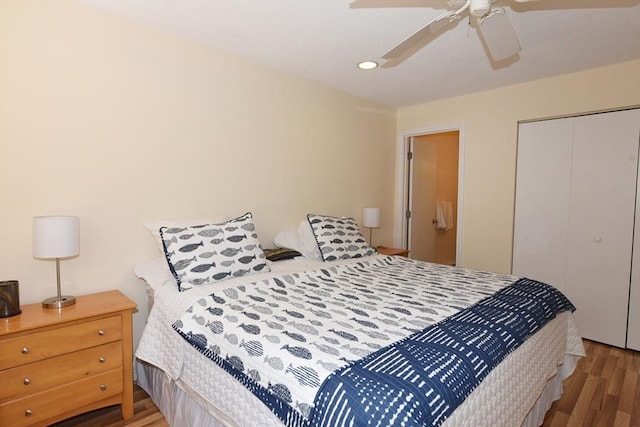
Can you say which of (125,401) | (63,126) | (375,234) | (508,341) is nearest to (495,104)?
(375,234)

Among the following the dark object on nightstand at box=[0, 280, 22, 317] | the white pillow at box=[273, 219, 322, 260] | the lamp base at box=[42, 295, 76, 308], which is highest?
the white pillow at box=[273, 219, 322, 260]

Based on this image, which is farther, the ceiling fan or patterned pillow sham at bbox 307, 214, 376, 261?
patterned pillow sham at bbox 307, 214, 376, 261

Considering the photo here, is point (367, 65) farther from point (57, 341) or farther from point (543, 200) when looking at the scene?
point (57, 341)

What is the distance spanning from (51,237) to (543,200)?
3.80m

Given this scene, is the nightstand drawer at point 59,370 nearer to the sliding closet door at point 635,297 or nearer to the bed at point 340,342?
the bed at point 340,342

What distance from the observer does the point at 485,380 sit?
123 cm

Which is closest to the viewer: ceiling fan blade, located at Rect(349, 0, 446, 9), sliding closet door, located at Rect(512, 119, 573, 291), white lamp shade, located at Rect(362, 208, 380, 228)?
ceiling fan blade, located at Rect(349, 0, 446, 9)

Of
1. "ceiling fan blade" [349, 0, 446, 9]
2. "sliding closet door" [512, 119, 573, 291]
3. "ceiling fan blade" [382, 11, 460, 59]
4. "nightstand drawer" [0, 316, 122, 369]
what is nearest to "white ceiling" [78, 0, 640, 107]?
"ceiling fan blade" [349, 0, 446, 9]

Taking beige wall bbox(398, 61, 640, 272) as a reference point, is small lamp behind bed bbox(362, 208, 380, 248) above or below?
below

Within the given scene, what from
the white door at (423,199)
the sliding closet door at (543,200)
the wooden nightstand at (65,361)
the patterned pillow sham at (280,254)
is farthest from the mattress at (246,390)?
the white door at (423,199)

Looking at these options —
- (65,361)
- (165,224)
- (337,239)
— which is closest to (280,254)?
(337,239)

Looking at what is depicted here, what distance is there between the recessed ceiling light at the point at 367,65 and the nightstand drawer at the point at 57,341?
2.49 metres

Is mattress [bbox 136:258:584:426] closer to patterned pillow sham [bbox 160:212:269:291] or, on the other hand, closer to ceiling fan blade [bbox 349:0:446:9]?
patterned pillow sham [bbox 160:212:269:291]

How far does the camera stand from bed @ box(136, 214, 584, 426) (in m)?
1.07
